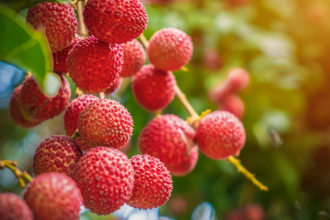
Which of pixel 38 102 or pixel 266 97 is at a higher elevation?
pixel 38 102

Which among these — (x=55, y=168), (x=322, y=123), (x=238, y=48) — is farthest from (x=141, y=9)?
(x=322, y=123)

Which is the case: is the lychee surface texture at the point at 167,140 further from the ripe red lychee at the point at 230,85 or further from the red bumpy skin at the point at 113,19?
the ripe red lychee at the point at 230,85

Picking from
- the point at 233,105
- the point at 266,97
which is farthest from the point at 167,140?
the point at 266,97

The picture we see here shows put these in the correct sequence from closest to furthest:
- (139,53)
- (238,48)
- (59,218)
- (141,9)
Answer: (59,218) → (141,9) → (139,53) → (238,48)

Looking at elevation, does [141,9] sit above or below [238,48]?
above

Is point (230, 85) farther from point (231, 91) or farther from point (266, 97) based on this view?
point (266, 97)

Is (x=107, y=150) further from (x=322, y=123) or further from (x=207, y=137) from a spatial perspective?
(x=322, y=123)

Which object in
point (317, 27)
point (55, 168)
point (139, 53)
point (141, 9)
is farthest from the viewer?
point (317, 27)
